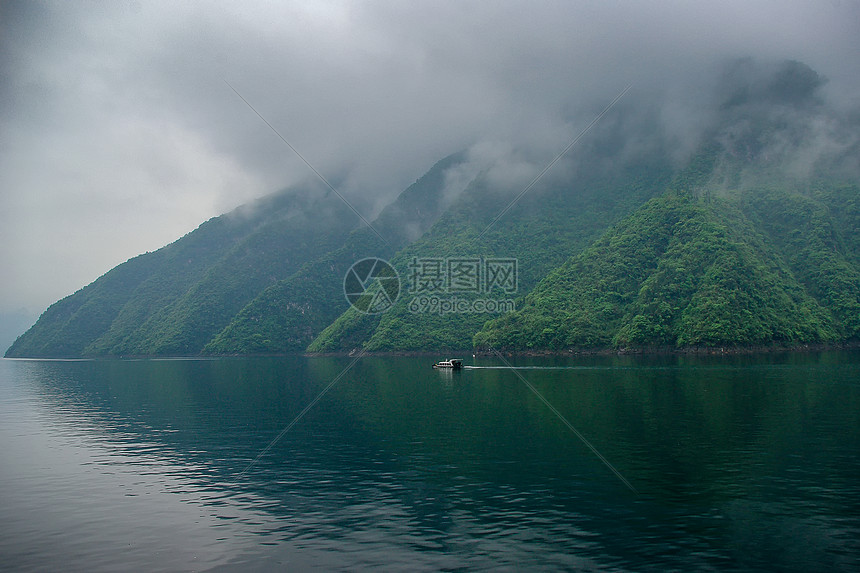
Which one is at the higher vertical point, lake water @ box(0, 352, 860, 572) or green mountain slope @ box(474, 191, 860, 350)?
green mountain slope @ box(474, 191, 860, 350)

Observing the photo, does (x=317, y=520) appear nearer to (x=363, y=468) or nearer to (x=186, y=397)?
(x=363, y=468)

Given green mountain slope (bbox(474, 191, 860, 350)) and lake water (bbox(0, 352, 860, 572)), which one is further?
green mountain slope (bbox(474, 191, 860, 350))

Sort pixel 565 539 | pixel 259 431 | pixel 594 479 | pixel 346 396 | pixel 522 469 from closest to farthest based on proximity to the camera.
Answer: pixel 565 539 → pixel 594 479 → pixel 522 469 → pixel 259 431 → pixel 346 396

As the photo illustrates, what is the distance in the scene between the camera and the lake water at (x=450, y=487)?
2164cm

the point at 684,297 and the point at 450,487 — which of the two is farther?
the point at 684,297

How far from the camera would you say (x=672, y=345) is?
154750 mm

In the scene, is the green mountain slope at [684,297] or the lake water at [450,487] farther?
the green mountain slope at [684,297]

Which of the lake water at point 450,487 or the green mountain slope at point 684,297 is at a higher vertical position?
the green mountain slope at point 684,297

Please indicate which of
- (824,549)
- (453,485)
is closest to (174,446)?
(453,485)

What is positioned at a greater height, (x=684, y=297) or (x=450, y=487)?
(x=684, y=297)

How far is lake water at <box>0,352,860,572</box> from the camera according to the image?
21641 millimetres

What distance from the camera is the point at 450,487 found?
30.2 m

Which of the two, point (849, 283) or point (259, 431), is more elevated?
point (849, 283)

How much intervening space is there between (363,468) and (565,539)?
15.8m
